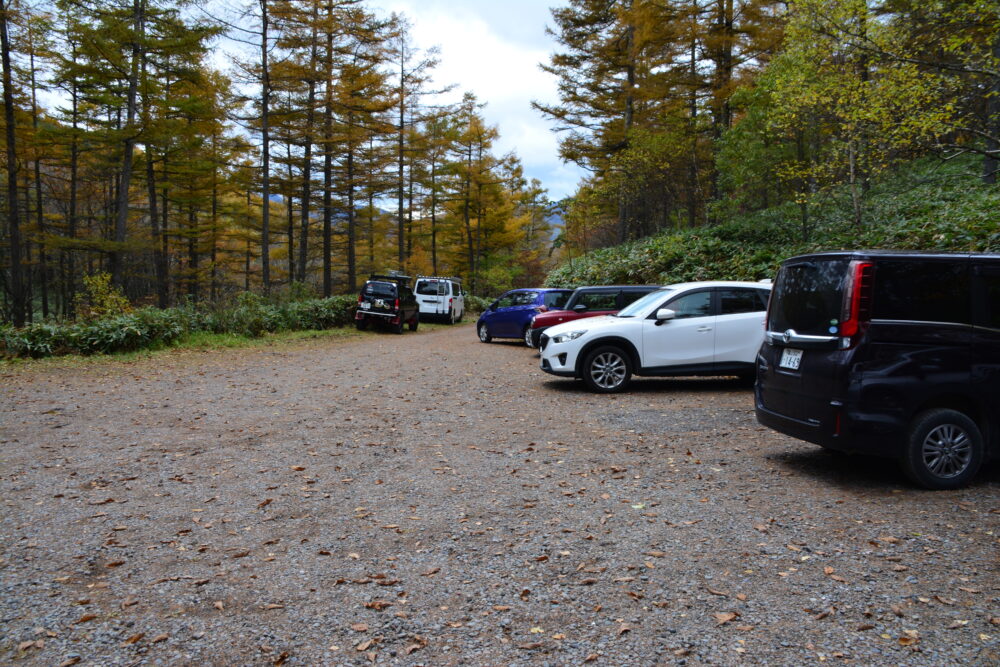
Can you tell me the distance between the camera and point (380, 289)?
71.0 feet

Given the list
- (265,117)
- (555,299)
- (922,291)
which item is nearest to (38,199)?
(265,117)

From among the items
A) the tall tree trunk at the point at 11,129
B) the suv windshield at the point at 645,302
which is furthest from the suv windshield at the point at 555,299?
the tall tree trunk at the point at 11,129

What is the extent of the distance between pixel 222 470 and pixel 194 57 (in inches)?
838

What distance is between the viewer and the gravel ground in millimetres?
2758

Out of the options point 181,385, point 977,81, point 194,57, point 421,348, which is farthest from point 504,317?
point 194,57

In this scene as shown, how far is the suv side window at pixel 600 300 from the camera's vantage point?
43.3 feet

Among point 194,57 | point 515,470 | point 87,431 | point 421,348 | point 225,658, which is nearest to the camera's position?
point 225,658

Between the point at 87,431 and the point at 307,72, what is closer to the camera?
the point at 87,431

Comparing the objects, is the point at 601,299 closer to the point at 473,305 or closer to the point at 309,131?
the point at 309,131

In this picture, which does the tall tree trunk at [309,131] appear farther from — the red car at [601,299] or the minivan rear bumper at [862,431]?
the minivan rear bumper at [862,431]

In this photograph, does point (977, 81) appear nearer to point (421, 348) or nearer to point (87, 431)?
point (421, 348)

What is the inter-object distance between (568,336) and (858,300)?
17.1 ft

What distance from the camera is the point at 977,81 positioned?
441 inches

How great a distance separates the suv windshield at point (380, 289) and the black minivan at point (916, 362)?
1814 cm
